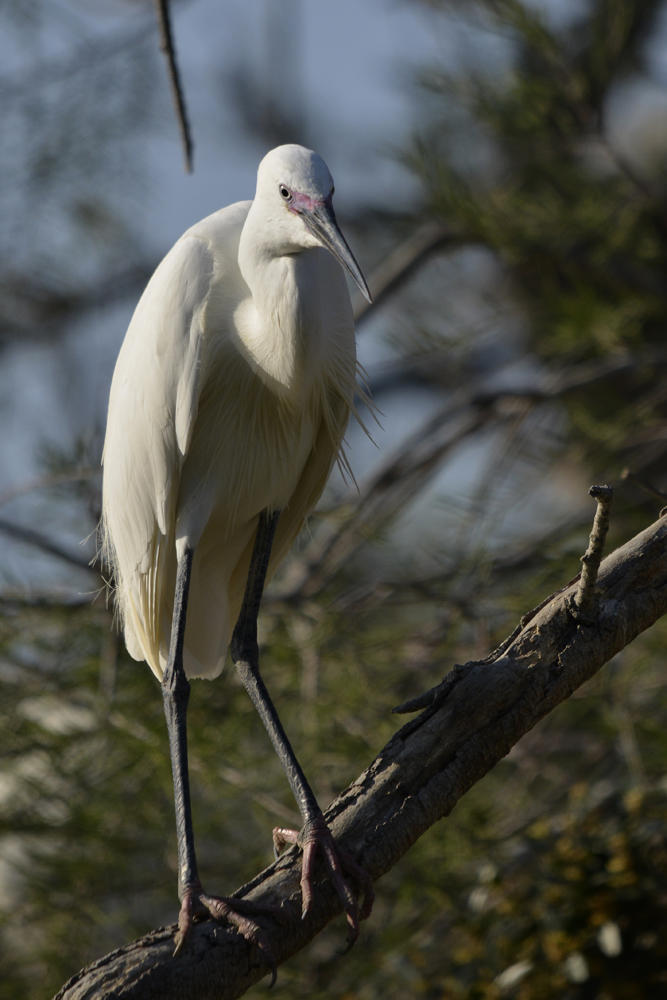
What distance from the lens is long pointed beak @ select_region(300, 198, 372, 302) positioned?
1.23 metres

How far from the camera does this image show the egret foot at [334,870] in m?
1.10

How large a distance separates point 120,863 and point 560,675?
51.7 inches

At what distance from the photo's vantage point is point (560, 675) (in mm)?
1150

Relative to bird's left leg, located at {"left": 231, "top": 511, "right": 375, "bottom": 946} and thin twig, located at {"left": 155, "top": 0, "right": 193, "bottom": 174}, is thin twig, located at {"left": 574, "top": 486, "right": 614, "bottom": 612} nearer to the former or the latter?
bird's left leg, located at {"left": 231, "top": 511, "right": 375, "bottom": 946}

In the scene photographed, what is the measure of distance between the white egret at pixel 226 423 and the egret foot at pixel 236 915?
0.14 m

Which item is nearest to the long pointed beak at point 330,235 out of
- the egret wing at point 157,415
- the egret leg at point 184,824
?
the egret wing at point 157,415

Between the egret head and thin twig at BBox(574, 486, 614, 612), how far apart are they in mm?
443

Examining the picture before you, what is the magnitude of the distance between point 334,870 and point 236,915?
128mm

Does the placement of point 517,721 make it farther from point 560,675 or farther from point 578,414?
point 578,414

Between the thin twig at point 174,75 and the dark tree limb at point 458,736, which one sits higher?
the thin twig at point 174,75

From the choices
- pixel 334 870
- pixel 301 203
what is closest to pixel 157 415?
pixel 301 203

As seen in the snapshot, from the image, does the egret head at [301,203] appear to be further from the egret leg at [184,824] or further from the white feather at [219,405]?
the egret leg at [184,824]

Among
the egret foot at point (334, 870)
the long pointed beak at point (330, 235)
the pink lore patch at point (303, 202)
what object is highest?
the pink lore patch at point (303, 202)

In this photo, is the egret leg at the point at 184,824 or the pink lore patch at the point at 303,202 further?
the pink lore patch at the point at 303,202
